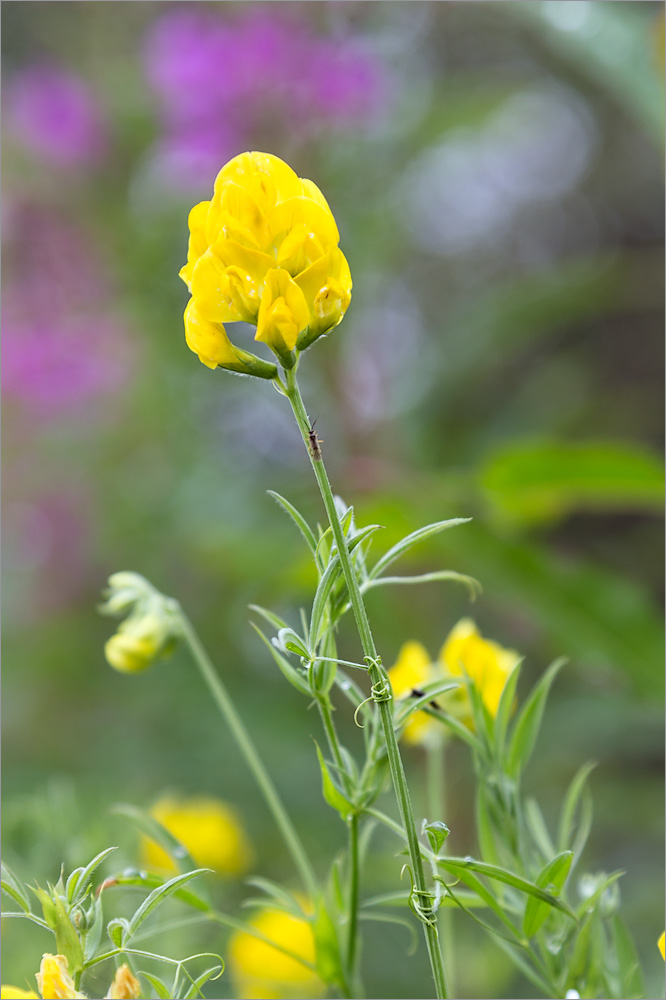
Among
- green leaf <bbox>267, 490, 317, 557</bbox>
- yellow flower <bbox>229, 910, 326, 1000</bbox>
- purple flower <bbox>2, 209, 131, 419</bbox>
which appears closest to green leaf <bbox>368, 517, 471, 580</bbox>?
green leaf <bbox>267, 490, 317, 557</bbox>

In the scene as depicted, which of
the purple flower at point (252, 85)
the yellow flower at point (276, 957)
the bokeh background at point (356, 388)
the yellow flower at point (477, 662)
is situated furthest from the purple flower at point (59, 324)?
the yellow flower at point (477, 662)

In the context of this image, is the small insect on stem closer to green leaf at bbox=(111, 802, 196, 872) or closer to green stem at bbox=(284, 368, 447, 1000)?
green stem at bbox=(284, 368, 447, 1000)

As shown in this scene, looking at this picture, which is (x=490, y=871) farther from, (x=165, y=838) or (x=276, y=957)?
(x=276, y=957)

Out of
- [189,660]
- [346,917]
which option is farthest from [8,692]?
[346,917]

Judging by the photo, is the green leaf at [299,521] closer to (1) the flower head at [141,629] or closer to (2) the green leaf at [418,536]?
(2) the green leaf at [418,536]

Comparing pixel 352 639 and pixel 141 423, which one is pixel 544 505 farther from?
pixel 141 423
